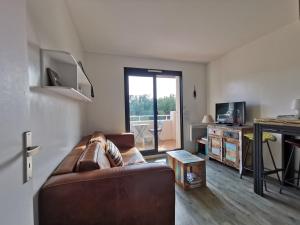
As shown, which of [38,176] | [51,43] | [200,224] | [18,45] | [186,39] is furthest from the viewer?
[186,39]

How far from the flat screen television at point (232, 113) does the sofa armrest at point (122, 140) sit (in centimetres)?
198

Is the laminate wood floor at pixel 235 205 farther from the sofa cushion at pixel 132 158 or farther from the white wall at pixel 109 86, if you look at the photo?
the white wall at pixel 109 86

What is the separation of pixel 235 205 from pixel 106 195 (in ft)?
5.45

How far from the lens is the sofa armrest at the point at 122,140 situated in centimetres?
329

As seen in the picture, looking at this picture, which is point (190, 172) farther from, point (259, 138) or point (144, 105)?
point (144, 105)

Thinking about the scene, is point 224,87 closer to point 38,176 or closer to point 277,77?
point 277,77

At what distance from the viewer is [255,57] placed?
3.05m

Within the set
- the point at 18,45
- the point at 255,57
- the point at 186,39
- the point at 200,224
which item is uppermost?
the point at 186,39

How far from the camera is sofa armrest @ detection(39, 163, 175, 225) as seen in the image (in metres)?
1.13

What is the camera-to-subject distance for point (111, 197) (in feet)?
4.09

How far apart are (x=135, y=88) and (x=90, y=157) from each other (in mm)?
2676

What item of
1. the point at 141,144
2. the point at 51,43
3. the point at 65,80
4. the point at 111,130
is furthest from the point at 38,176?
the point at 141,144

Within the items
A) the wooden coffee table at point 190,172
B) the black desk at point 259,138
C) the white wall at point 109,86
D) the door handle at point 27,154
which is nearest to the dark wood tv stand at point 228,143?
the black desk at point 259,138

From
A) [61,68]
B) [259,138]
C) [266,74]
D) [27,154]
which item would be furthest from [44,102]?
A: [266,74]
